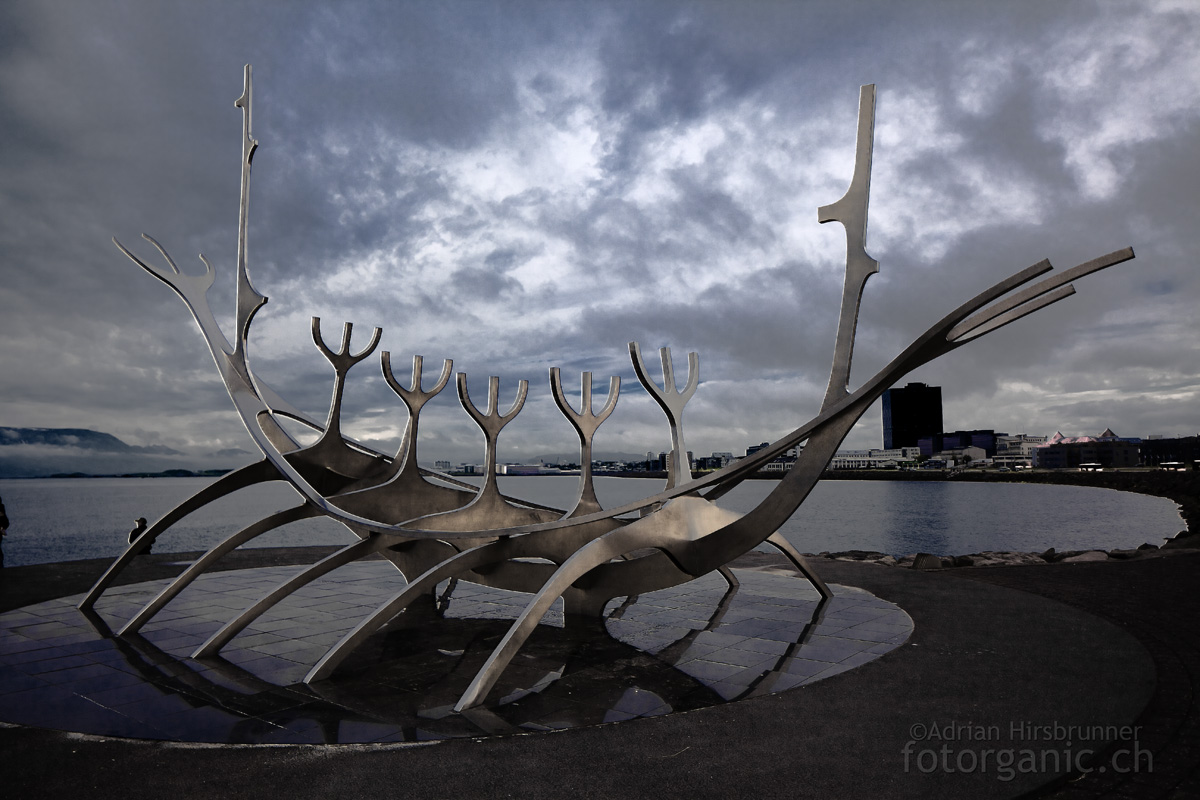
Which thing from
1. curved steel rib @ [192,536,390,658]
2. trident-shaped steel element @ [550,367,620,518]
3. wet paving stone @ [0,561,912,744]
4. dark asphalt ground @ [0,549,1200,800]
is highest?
trident-shaped steel element @ [550,367,620,518]

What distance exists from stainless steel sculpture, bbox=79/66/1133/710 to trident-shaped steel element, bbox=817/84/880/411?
2 centimetres

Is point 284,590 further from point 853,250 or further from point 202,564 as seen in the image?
point 853,250

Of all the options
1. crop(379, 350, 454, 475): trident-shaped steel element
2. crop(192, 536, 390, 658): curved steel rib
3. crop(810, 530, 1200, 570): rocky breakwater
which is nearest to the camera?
crop(192, 536, 390, 658): curved steel rib

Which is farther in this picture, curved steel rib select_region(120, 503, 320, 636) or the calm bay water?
the calm bay water

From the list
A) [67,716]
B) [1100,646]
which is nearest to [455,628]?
[67,716]

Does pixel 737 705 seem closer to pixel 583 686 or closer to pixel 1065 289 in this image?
pixel 583 686

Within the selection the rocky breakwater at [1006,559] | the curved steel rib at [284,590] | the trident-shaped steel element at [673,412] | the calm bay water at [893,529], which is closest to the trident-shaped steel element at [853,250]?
the trident-shaped steel element at [673,412]

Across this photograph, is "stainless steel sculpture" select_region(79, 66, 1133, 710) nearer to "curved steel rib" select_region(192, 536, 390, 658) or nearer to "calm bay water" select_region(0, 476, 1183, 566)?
"curved steel rib" select_region(192, 536, 390, 658)

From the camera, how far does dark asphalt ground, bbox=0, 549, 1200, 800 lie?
4.68 m

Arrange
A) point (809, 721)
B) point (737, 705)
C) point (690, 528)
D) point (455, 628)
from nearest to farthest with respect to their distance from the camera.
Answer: point (809, 721)
point (737, 705)
point (690, 528)
point (455, 628)

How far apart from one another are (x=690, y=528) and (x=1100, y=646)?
4735mm

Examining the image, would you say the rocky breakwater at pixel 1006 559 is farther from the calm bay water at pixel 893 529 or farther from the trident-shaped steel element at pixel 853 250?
the calm bay water at pixel 893 529

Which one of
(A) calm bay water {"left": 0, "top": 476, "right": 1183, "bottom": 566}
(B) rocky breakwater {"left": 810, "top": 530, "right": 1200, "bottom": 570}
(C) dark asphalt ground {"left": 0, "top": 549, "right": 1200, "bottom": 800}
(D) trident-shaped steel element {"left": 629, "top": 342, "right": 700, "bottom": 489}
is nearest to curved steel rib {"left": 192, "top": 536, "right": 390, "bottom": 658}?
(C) dark asphalt ground {"left": 0, "top": 549, "right": 1200, "bottom": 800}

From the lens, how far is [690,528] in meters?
Result: 9.00
